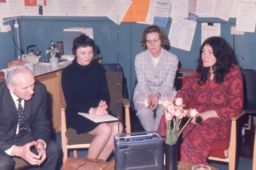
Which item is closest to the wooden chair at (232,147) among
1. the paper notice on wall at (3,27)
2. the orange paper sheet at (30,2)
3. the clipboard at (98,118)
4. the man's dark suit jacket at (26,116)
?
the clipboard at (98,118)

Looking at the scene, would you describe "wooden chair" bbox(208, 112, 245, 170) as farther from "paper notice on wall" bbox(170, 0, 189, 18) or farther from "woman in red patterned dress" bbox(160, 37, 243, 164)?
"paper notice on wall" bbox(170, 0, 189, 18)

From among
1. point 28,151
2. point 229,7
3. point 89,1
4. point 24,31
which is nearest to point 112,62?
point 89,1

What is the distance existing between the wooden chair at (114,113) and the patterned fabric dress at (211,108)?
1.24 ft

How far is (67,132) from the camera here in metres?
3.38

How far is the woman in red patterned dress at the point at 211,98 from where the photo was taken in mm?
3186

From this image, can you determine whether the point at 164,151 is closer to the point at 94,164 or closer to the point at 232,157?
the point at 94,164

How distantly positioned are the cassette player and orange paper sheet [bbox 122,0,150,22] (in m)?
2.34

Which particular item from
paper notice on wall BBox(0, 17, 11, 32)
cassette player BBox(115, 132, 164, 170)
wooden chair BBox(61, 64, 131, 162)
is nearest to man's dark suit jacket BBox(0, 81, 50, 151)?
wooden chair BBox(61, 64, 131, 162)

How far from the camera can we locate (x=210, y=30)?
4.36 m

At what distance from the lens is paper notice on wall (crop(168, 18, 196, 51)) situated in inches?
175

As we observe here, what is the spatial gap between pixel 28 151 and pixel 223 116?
1472 mm

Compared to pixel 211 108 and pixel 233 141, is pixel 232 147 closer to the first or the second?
pixel 233 141

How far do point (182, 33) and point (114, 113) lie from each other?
128 centimetres

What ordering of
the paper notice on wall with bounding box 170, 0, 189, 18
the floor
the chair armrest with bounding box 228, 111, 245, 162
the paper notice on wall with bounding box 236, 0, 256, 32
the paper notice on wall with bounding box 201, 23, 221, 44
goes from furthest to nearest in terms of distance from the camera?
the paper notice on wall with bounding box 170, 0, 189, 18 → the paper notice on wall with bounding box 201, 23, 221, 44 → the paper notice on wall with bounding box 236, 0, 256, 32 → the floor → the chair armrest with bounding box 228, 111, 245, 162
